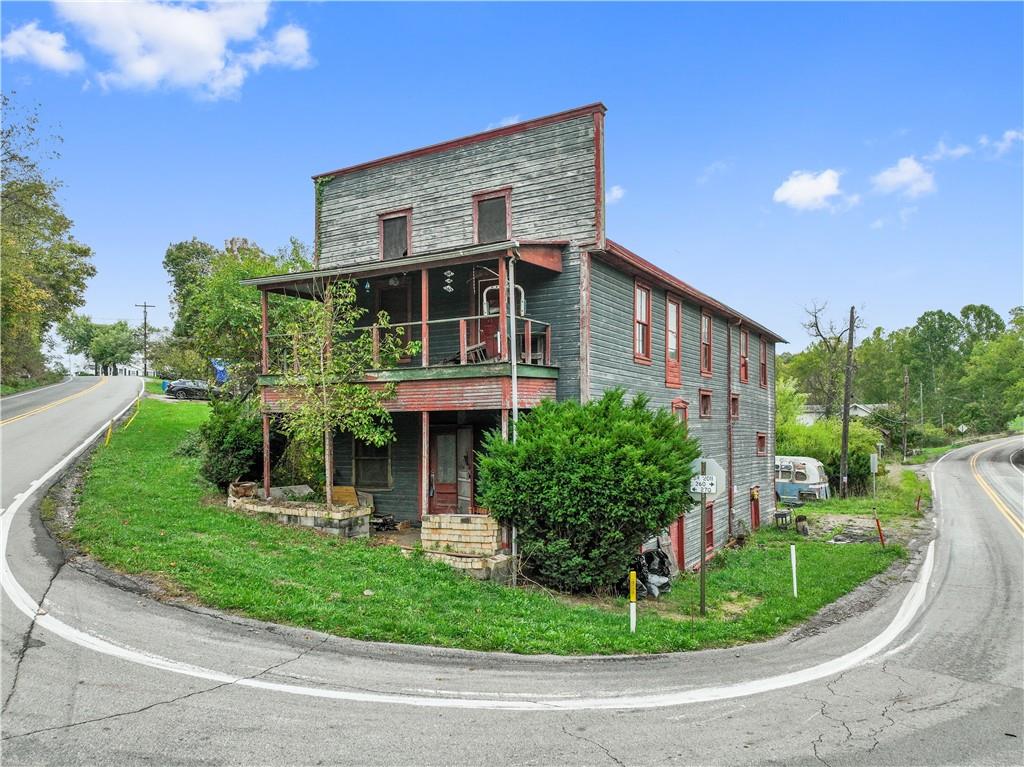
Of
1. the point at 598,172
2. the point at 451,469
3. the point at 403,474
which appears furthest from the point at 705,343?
the point at 403,474

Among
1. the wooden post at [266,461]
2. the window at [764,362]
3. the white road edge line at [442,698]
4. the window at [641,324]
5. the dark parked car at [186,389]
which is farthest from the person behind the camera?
the dark parked car at [186,389]

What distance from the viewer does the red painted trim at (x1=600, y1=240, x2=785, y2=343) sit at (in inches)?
584

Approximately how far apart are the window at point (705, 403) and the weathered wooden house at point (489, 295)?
0.14 m

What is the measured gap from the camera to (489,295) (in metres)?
15.3

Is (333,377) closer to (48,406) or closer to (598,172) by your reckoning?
(598,172)

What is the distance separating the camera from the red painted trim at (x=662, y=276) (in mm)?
14836

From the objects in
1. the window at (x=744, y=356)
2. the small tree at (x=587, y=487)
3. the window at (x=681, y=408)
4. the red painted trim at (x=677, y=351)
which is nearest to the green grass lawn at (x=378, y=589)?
the small tree at (x=587, y=487)

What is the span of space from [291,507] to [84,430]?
54.7 ft

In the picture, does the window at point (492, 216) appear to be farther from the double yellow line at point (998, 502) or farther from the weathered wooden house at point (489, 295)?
the double yellow line at point (998, 502)

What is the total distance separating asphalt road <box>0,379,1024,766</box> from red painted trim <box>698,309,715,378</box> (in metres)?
11.7

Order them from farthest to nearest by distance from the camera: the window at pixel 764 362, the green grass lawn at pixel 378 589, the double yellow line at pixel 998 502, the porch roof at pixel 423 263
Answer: the window at pixel 764 362, the double yellow line at pixel 998 502, the porch roof at pixel 423 263, the green grass lawn at pixel 378 589

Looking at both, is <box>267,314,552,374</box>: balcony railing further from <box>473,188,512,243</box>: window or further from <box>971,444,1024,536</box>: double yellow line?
<box>971,444,1024,536</box>: double yellow line

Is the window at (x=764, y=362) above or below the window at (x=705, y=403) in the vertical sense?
above

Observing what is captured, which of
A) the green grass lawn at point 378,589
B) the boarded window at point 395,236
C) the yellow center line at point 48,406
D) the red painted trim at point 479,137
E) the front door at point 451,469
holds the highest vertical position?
the red painted trim at point 479,137
